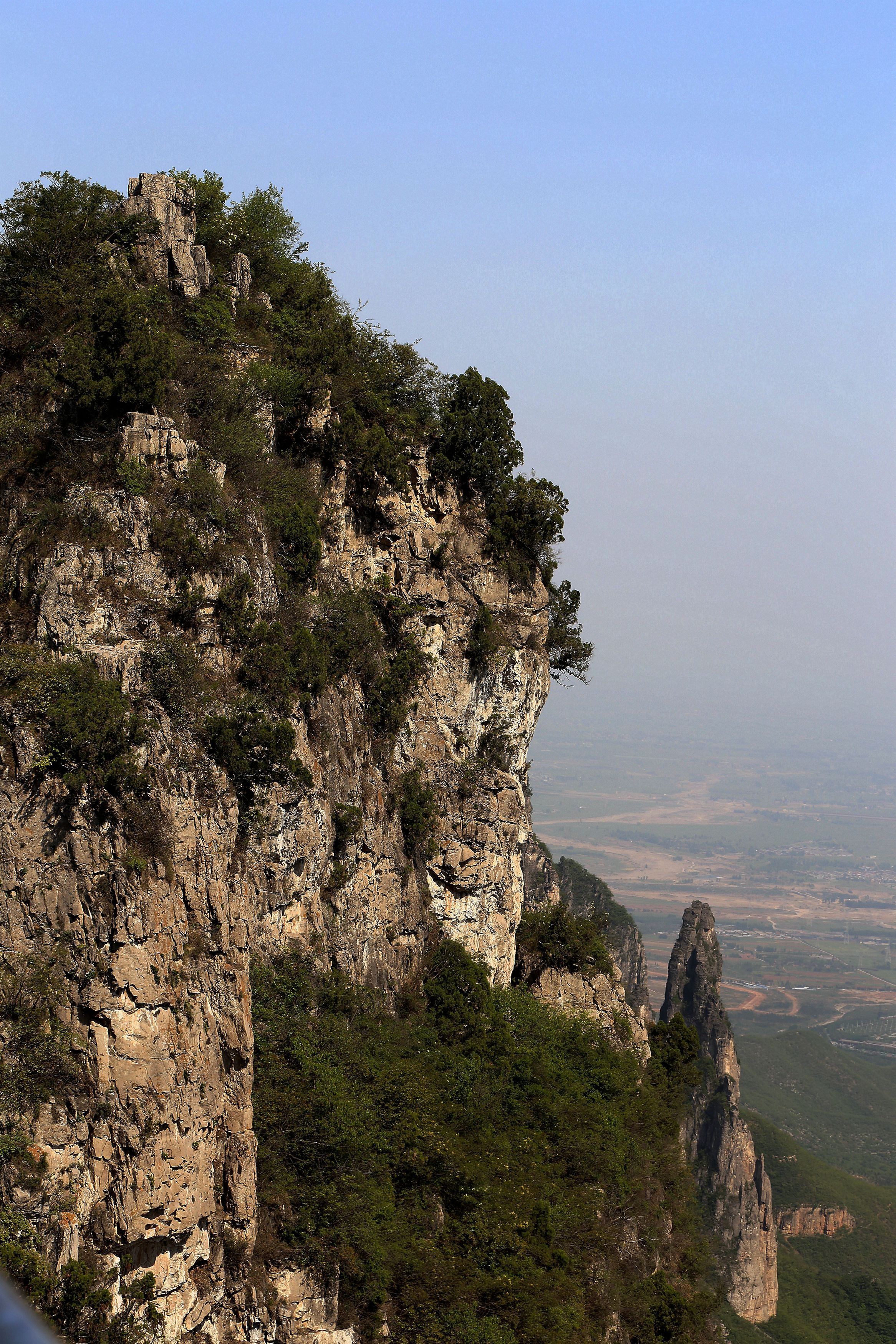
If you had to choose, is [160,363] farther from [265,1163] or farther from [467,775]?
[265,1163]

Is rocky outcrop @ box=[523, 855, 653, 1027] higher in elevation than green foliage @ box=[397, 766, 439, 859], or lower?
lower

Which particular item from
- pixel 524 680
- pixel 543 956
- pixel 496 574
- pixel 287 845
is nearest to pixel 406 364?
pixel 496 574

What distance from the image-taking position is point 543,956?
37781mm

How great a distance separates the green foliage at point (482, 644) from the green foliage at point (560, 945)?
10.8 m

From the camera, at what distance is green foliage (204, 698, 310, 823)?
22828mm

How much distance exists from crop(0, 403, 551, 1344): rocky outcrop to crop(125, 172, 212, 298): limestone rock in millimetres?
89

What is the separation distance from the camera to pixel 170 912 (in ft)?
65.7

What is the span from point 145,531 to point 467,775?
15.6 meters

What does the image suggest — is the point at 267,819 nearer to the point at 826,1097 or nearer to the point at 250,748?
the point at 250,748

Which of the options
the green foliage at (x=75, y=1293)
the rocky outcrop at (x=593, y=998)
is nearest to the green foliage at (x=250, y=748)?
the green foliage at (x=75, y=1293)

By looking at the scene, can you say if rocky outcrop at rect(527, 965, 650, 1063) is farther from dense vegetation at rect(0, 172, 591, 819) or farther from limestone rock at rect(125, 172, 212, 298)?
limestone rock at rect(125, 172, 212, 298)

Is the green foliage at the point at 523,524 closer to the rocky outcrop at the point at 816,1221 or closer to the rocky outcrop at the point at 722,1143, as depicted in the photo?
the rocky outcrop at the point at 722,1143

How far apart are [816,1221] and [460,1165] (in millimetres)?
90203

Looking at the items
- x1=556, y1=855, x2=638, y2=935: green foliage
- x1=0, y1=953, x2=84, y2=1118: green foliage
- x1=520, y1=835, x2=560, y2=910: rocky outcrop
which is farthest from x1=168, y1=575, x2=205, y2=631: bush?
x1=556, y1=855, x2=638, y2=935: green foliage
